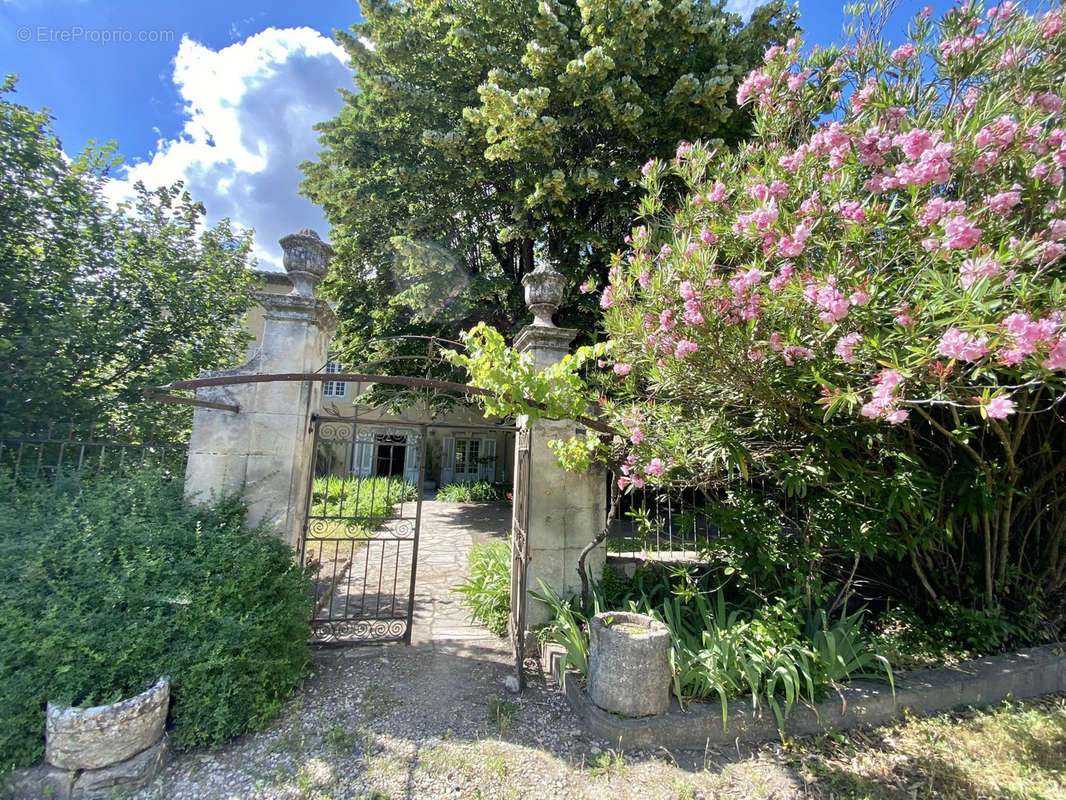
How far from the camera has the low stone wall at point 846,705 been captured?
2.83 meters

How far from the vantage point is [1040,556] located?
4.08 meters

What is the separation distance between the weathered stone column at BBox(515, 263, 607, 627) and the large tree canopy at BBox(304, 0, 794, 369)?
3.90 metres

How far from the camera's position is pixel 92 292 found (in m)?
4.57

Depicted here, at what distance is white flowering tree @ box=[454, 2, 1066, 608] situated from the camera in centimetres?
208

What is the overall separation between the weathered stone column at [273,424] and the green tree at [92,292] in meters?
1.52

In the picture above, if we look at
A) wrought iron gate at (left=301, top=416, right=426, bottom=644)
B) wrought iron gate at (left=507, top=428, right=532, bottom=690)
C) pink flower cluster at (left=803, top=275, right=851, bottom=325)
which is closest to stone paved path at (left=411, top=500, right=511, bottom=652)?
wrought iron gate at (left=301, top=416, right=426, bottom=644)

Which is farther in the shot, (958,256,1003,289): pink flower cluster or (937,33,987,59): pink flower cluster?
(937,33,987,59): pink flower cluster

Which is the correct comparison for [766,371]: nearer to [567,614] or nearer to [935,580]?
[567,614]

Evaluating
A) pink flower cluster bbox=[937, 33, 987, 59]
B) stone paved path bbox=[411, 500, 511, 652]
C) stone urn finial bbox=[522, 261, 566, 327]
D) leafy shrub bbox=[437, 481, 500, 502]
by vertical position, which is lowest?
stone paved path bbox=[411, 500, 511, 652]

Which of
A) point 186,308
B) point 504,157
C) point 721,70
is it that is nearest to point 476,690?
point 186,308

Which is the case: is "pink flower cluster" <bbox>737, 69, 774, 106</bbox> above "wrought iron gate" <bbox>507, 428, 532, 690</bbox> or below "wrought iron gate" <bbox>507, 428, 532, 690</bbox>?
above

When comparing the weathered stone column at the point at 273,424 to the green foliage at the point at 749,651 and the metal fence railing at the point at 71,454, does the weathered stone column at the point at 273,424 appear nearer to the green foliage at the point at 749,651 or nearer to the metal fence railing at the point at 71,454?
the metal fence railing at the point at 71,454

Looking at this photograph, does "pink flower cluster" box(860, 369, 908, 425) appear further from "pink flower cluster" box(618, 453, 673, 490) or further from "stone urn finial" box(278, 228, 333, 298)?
"stone urn finial" box(278, 228, 333, 298)

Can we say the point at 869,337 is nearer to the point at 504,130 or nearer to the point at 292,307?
the point at 292,307
